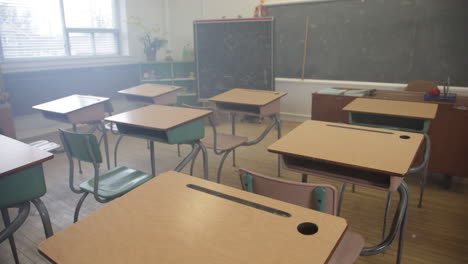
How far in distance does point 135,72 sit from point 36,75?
1.65m

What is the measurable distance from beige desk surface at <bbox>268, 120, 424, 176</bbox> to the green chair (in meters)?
0.97

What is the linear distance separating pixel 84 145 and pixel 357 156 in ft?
5.03

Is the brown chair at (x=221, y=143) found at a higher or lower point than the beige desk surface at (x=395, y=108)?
lower

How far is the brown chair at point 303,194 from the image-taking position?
1.27 metres

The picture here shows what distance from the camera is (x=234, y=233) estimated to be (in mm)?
1017

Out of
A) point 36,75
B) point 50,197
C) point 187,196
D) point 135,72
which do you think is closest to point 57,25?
point 36,75

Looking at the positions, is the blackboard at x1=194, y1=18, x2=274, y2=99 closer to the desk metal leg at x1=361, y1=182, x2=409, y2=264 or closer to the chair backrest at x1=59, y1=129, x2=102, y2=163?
the chair backrest at x1=59, y1=129, x2=102, y2=163

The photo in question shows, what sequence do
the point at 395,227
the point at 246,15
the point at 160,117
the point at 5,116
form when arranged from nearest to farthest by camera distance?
the point at 395,227 < the point at 160,117 < the point at 5,116 < the point at 246,15

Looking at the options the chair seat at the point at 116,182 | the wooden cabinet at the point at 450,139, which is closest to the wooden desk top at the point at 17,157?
the chair seat at the point at 116,182

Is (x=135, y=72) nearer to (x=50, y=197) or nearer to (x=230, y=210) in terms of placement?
(x=50, y=197)

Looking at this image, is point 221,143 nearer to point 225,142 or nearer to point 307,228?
point 225,142

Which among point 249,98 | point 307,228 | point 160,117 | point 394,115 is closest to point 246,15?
point 249,98

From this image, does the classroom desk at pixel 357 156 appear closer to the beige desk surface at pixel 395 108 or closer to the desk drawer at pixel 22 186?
the beige desk surface at pixel 395 108

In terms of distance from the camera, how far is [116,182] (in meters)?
2.19
